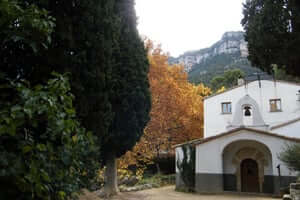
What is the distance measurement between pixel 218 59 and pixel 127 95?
61995 millimetres

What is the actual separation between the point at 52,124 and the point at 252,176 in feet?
47.9

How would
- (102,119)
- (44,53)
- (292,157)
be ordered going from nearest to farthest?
(44,53) → (102,119) → (292,157)

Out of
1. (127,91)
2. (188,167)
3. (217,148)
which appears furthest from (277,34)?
(188,167)

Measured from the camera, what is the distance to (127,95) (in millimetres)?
9891

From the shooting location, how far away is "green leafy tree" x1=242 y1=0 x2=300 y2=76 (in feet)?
19.1

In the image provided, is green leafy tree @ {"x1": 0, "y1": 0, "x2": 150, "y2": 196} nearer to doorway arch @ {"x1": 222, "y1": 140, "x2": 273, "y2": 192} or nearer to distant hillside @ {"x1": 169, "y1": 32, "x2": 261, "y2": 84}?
doorway arch @ {"x1": 222, "y1": 140, "x2": 273, "y2": 192}

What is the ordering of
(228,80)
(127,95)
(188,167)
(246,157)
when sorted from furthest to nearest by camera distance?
(228,80)
(188,167)
(246,157)
(127,95)

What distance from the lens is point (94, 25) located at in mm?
5961

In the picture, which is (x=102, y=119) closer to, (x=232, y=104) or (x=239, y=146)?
(x=239, y=146)

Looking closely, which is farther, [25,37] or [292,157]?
[292,157]

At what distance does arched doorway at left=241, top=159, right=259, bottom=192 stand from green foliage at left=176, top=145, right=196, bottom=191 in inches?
115

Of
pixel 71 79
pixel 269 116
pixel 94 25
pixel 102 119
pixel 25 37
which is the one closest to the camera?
pixel 25 37

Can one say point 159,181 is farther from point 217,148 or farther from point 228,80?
point 228,80

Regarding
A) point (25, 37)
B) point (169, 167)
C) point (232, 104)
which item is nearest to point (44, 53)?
point (25, 37)
